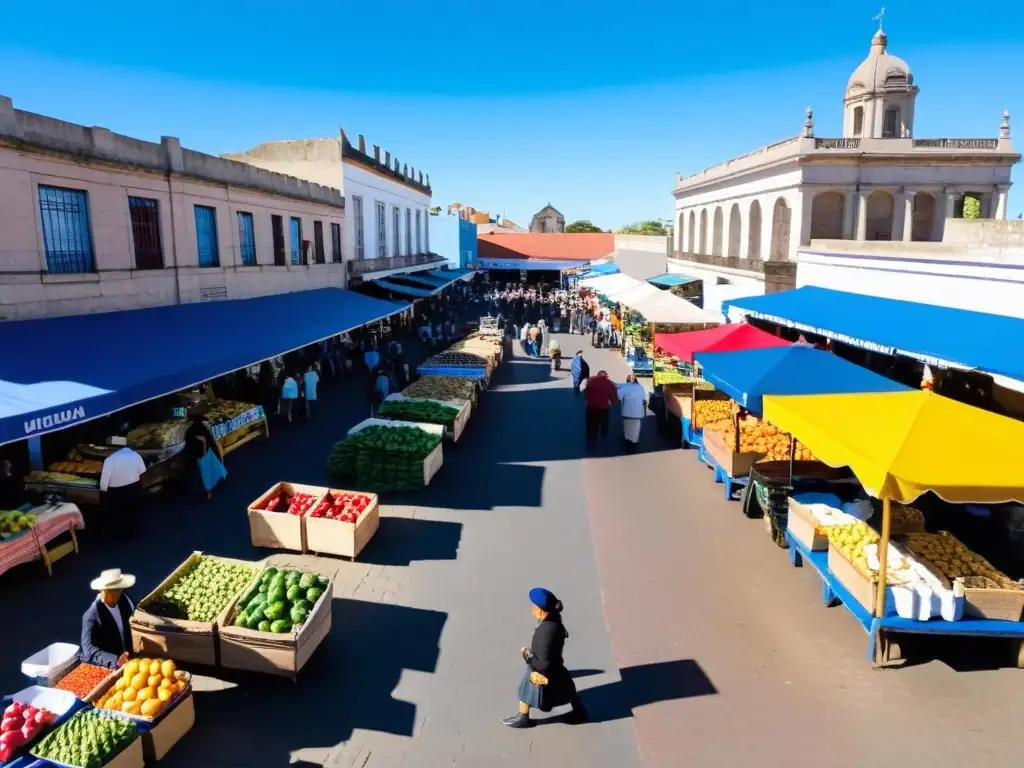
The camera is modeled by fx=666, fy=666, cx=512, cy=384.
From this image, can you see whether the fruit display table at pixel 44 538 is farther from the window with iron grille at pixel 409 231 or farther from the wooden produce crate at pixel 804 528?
the window with iron grille at pixel 409 231

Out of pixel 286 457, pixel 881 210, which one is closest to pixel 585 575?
pixel 286 457

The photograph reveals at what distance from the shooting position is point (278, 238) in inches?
765

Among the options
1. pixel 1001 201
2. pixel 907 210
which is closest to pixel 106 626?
pixel 907 210

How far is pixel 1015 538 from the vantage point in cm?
943

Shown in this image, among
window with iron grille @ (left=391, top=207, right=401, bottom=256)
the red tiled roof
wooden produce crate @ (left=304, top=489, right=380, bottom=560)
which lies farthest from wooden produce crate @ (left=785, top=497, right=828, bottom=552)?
the red tiled roof

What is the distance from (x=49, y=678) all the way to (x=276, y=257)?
50.3 feet

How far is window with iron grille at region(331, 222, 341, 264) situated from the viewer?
78.7 ft

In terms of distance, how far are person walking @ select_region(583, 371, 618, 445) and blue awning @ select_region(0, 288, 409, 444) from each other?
637 cm

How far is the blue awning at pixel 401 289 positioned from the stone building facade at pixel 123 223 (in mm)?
7300

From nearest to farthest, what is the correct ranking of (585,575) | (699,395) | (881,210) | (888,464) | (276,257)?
(888,464) → (585,575) → (699,395) → (276,257) → (881,210)

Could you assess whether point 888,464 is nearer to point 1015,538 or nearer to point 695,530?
point 695,530

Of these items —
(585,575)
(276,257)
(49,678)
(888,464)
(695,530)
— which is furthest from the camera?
(276,257)

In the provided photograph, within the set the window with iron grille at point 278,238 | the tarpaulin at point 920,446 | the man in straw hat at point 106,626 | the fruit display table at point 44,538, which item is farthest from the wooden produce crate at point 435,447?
the window with iron grille at point 278,238

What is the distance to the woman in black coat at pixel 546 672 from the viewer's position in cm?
553
